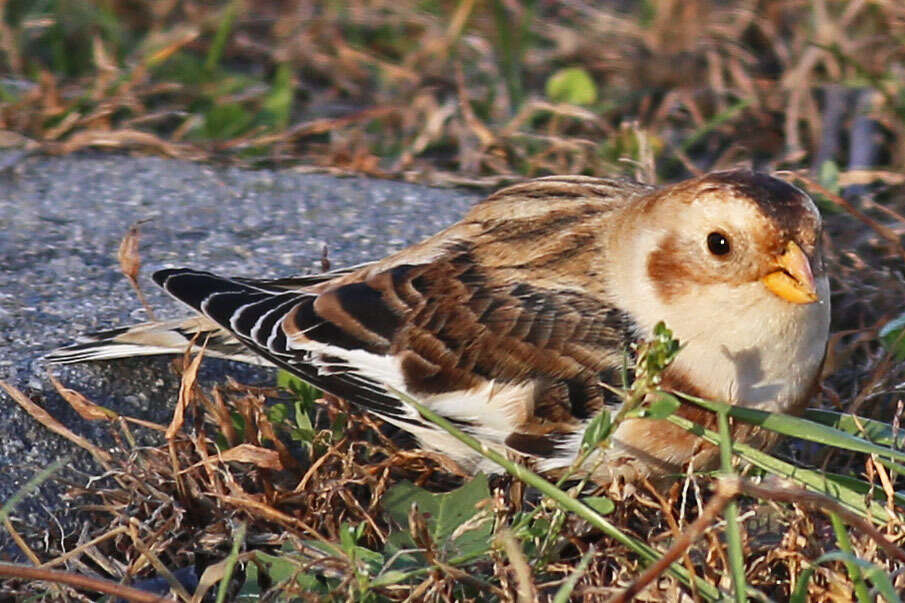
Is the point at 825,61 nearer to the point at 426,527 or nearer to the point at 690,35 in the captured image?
the point at 690,35

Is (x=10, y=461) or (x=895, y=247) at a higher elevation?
(x=895, y=247)

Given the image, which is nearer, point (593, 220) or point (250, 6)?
point (593, 220)

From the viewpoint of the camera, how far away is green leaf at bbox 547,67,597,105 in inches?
169

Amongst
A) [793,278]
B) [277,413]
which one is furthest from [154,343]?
[793,278]

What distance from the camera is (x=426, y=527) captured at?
86.4 inches

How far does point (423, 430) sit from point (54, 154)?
1654mm

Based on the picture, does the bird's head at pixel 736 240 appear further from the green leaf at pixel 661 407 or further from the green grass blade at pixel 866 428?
the green leaf at pixel 661 407

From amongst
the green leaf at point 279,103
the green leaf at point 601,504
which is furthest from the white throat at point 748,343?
the green leaf at point 279,103

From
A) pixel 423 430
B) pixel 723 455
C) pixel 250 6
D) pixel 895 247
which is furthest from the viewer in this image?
pixel 250 6

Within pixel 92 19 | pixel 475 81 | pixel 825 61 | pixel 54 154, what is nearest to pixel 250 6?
pixel 92 19

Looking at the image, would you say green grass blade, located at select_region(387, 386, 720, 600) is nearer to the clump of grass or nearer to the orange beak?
the clump of grass

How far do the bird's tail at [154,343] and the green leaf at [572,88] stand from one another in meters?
Result: 1.80

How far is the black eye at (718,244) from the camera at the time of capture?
2414mm

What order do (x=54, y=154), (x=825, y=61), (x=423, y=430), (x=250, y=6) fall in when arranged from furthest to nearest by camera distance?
(x=250, y=6) → (x=825, y=61) → (x=54, y=154) → (x=423, y=430)
